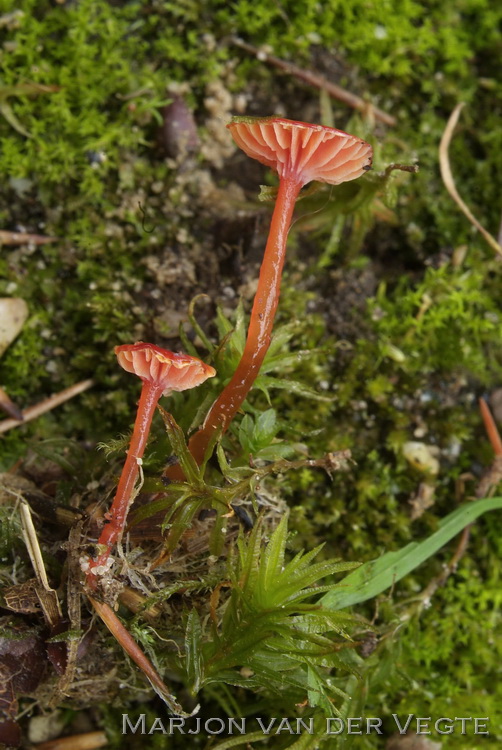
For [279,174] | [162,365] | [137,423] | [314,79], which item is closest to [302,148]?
[279,174]

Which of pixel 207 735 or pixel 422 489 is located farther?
pixel 422 489

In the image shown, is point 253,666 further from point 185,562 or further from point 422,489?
point 422,489

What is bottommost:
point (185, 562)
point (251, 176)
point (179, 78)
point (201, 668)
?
point (201, 668)

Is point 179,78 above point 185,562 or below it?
above

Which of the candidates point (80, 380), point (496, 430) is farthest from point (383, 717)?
point (80, 380)

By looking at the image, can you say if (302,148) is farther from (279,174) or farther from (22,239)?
(22,239)

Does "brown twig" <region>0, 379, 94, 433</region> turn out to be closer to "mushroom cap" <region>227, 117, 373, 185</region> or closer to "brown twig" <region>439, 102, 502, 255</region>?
"mushroom cap" <region>227, 117, 373, 185</region>

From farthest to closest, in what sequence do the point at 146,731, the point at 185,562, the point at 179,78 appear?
the point at 179,78 → the point at 146,731 → the point at 185,562

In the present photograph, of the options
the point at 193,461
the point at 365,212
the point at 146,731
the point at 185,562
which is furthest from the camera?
the point at 365,212

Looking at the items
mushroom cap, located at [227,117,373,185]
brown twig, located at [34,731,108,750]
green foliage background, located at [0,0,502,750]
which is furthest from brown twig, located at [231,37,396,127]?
brown twig, located at [34,731,108,750]
